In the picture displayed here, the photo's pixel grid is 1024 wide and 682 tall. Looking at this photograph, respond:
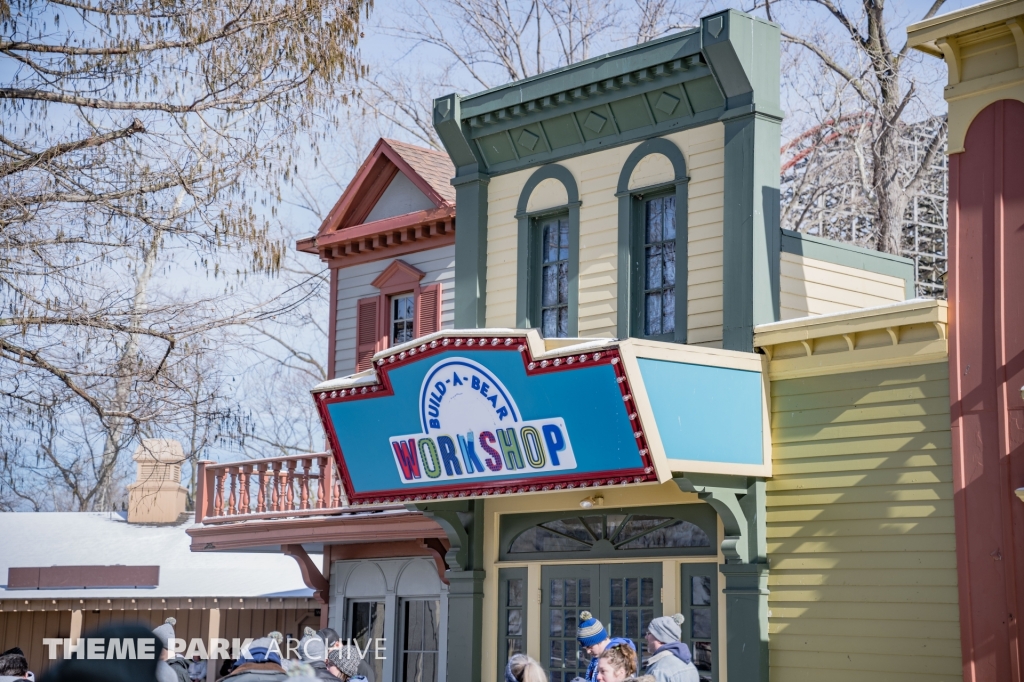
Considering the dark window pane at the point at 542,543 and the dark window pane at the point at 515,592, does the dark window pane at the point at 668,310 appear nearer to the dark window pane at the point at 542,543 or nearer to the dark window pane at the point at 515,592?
the dark window pane at the point at 542,543

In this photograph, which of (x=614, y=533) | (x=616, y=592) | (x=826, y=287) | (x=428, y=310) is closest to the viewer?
(x=616, y=592)

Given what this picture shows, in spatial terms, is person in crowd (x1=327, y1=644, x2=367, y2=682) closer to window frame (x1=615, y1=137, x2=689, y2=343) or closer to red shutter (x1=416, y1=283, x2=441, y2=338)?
window frame (x1=615, y1=137, x2=689, y2=343)

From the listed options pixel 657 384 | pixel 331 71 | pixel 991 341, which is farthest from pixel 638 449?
pixel 331 71

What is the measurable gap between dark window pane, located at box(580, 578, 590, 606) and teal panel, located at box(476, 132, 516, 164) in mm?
5001

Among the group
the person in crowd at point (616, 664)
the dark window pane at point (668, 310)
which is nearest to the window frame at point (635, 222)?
the dark window pane at point (668, 310)

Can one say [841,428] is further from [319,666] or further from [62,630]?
[62,630]

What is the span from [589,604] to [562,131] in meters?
5.28

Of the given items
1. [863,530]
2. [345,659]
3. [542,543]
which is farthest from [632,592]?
[345,659]

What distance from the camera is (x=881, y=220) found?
24.6 meters

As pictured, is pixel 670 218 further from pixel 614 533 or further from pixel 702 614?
pixel 702 614

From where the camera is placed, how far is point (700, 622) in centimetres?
1280

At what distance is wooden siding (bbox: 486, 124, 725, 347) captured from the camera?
43.1ft

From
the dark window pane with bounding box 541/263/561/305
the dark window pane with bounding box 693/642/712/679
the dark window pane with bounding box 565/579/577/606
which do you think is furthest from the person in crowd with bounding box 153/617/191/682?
the dark window pane with bounding box 541/263/561/305

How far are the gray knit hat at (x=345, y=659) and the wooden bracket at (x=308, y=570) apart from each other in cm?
702
